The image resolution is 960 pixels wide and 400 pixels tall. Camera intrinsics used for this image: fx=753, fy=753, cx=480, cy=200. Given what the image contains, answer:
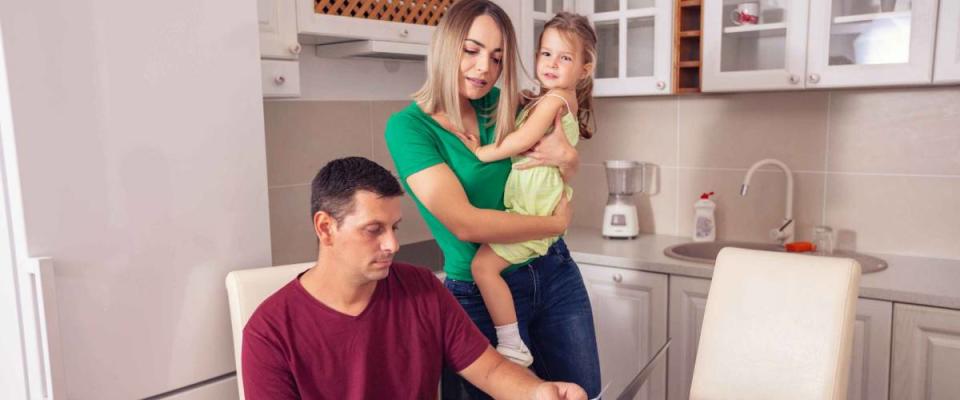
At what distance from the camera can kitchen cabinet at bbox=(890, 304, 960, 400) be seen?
2020 millimetres

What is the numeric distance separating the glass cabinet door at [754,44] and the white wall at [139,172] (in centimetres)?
154

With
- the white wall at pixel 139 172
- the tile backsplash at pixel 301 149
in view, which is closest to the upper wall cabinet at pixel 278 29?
the white wall at pixel 139 172

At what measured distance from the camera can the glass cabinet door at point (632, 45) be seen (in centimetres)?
262

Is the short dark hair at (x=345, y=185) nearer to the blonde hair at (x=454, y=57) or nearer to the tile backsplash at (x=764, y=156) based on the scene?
the blonde hair at (x=454, y=57)

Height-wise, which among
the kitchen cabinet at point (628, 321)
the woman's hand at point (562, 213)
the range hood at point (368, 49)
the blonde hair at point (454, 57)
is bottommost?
the kitchen cabinet at point (628, 321)

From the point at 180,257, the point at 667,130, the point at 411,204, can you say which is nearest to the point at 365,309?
the point at 180,257

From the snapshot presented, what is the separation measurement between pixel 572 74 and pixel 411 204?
48.8 inches

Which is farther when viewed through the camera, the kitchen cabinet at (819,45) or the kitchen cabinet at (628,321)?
the kitchen cabinet at (628,321)

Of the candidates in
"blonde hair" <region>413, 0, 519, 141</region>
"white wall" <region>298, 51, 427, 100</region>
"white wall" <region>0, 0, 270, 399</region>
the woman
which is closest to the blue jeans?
the woman

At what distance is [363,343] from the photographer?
4.42ft

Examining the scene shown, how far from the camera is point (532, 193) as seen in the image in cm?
168

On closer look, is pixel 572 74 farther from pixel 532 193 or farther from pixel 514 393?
pixel 514 393

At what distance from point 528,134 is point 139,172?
804mm

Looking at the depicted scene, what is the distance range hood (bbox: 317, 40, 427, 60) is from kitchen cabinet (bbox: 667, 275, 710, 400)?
1.12 meters
